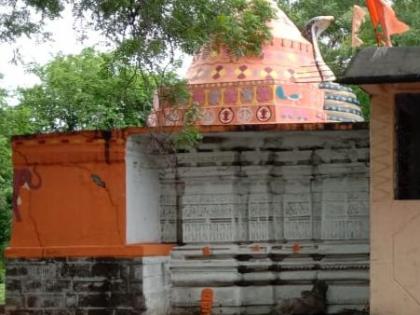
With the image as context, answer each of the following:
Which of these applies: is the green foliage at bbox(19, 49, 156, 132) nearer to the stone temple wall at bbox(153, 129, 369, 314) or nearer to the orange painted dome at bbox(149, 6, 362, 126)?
the orange painted dome at bbox(149, 6, 362, 126)

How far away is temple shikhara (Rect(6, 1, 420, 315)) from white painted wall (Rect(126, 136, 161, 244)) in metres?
0.02

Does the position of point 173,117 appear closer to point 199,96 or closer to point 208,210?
point 208,210

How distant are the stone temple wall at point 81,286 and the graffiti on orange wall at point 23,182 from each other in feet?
2.24

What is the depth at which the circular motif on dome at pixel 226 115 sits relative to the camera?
39.9ft

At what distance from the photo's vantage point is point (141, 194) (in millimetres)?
11234

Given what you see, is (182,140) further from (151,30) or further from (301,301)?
(301,301)

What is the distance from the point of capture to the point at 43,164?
36.2ft

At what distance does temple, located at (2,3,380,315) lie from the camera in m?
10.7

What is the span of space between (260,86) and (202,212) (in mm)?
1884

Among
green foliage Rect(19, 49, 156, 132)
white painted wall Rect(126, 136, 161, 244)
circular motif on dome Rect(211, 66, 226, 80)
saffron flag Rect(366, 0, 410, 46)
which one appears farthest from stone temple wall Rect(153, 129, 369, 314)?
green foliage Rect(19, 49, 156, 132)

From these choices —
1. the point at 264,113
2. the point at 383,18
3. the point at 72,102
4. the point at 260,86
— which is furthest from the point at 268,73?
the point at 72,102

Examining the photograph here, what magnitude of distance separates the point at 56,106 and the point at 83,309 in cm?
1097

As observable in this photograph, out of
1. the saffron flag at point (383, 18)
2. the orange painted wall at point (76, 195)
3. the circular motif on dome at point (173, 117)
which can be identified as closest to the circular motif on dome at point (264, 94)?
the orange painted wall at point (76, 195)

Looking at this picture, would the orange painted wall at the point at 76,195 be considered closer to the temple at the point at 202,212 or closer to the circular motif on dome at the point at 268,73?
the temple at the point at 202,212
